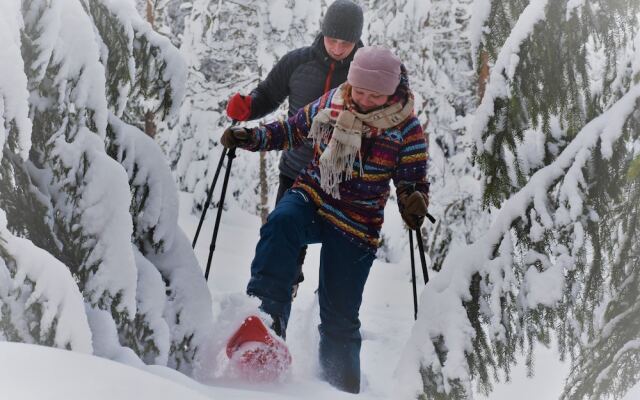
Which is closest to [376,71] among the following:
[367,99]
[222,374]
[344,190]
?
[367,99]

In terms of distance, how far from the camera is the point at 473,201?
1153 cm

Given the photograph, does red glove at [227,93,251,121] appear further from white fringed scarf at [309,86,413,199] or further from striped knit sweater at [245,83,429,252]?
white fringed scarf at [309,86,413,199]

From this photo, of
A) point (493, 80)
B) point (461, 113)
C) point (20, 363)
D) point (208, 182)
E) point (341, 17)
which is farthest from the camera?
point (208, 182)

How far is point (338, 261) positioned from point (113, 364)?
2.26m

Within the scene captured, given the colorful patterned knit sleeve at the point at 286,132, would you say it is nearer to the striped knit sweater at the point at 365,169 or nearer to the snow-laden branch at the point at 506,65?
the striped knit sweater at the point at 365,169

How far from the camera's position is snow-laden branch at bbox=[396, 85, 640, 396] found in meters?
Result: 2.33

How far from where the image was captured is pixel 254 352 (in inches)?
135

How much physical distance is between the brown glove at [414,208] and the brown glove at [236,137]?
1.14 meters

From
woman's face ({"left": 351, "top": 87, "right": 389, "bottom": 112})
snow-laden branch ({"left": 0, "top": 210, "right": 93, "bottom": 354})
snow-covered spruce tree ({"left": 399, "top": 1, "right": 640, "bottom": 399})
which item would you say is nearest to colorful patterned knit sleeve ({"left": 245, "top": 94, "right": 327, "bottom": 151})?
woman's face ({"left": 351, "top": 87, "right": 389, "bottom": 112})

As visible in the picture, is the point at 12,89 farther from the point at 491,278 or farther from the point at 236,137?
the point at 236,137

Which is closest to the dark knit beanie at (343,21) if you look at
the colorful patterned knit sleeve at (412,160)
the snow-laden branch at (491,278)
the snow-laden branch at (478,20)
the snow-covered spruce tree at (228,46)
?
the colorful patterned knit sleeve at (412,160)

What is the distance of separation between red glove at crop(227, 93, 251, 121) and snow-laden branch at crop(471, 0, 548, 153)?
261 centimetres

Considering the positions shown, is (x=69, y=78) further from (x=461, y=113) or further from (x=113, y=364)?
(x=461, y=113)

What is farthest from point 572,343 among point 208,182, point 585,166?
point 208,182
